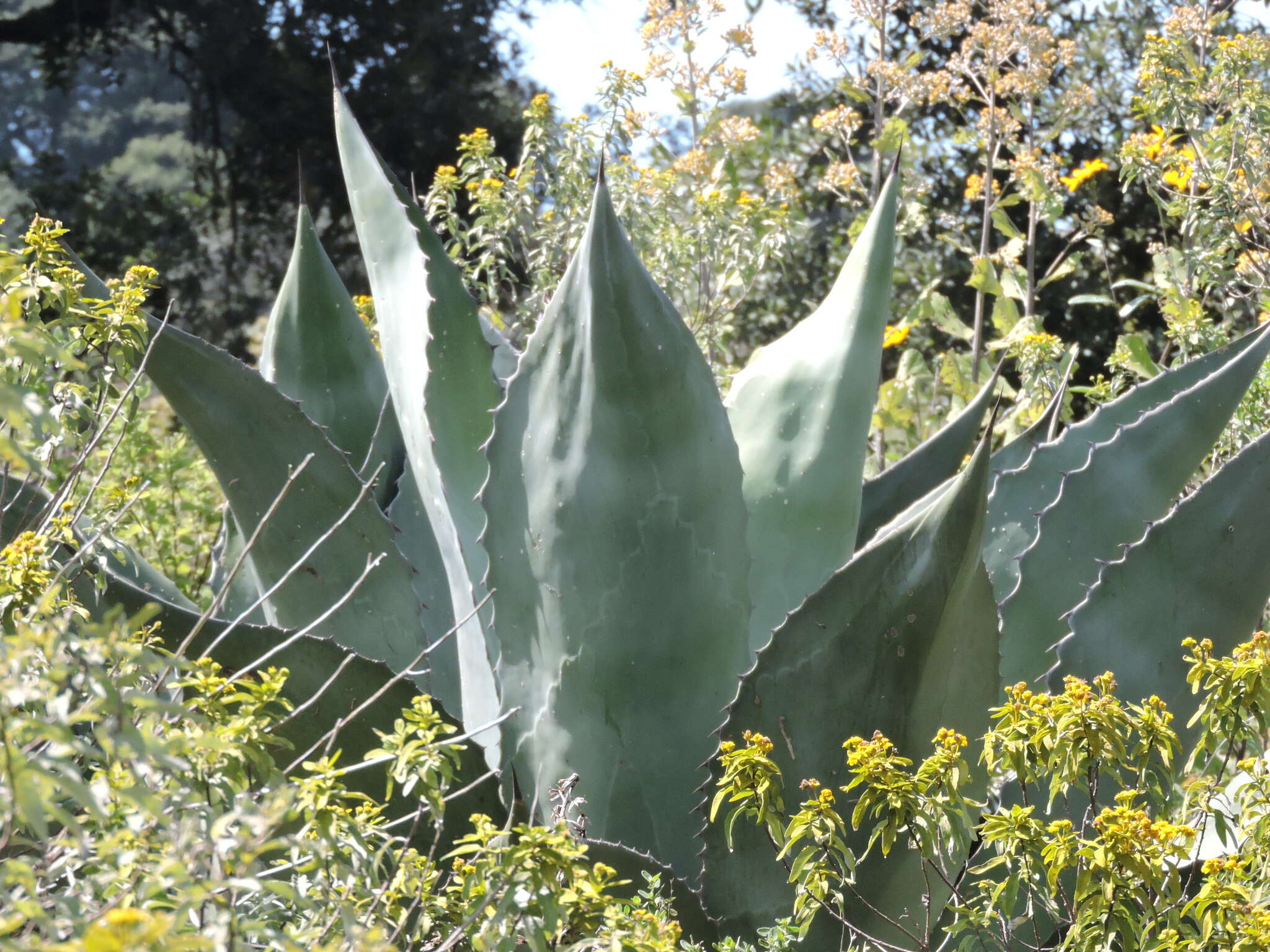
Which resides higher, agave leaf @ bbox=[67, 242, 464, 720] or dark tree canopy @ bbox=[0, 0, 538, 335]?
dark tree canopy @ bbox=[0, 0, 538, 335]

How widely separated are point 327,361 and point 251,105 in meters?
5.60

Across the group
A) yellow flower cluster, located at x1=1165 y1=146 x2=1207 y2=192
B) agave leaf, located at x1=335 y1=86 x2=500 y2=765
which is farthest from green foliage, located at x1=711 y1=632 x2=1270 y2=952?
yellow flower cluster, located at x1=1165 y1=146 x2=1207 y2=192

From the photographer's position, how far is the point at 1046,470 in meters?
1.85

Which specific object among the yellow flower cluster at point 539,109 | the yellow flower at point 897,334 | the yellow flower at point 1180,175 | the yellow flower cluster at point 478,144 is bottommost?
the yellow flower at point 897,334

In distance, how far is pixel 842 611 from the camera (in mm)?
1212

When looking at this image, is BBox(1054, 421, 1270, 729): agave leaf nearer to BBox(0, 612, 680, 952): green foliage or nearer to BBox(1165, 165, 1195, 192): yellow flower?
BBox(0, 612, 680, 952): green foliage

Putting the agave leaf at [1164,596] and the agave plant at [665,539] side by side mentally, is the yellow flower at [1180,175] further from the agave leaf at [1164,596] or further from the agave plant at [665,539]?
the agave leaf at [1164,596]

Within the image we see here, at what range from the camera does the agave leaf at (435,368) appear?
63.9 inches

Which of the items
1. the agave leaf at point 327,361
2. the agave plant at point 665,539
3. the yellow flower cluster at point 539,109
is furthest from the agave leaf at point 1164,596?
the yellow flower cluster at point 539,109

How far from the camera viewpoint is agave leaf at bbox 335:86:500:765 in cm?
162

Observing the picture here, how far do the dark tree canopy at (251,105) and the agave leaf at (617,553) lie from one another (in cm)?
577

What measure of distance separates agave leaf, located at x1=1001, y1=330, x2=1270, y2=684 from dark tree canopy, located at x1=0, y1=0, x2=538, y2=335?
5.73 m

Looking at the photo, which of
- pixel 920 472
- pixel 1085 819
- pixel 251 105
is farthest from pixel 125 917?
pixel 251 105

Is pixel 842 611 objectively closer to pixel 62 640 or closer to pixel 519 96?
pixel 62 640
